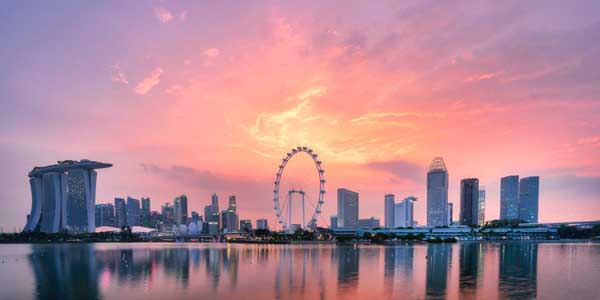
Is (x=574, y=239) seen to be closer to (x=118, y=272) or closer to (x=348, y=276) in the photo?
(x=348, y=276)

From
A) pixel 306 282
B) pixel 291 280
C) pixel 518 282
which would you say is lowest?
pixel 291 280

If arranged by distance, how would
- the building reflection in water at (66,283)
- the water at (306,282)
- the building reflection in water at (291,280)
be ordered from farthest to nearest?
the building reflection in water at (291,280)
the building reflection in water at (66,283)
the water at (306,282)

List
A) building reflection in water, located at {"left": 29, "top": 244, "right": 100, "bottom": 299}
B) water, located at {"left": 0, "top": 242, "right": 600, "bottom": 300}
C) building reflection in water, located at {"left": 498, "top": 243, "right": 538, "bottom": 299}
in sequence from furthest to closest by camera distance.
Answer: building reflection in water, located at {"left": 498, "top": 243, "right": 538, "bottom": 299}
building reflection in water, located at {"left": 29, "top": 244, "right": 100, "bottom": 299}
water, located at {"left": 0, "top": 242, "right": 600, "bottom": 300}

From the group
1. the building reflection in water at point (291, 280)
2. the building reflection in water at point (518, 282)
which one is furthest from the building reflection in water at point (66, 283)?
the building reflection in water at point (518, 282)

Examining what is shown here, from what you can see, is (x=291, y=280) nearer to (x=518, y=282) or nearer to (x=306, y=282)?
(x=306, y=282)

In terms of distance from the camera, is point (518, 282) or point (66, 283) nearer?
point (66, 283)

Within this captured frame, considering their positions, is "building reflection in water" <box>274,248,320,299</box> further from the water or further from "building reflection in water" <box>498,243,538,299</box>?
"building reflection in water" <box>498,243,538,299</box>

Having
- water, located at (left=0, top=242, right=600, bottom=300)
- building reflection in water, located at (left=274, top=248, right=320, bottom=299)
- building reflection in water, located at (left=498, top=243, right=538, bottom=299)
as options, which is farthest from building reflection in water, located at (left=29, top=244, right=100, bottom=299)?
building reflection in water, located at (left=498, top=243, right=538, bottom=299)

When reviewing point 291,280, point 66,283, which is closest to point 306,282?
point 291,280

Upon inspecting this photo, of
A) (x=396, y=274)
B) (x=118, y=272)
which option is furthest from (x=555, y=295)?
(x=118, y=272)

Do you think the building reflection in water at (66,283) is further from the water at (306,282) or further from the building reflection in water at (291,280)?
the building reflection in water at (291,280)

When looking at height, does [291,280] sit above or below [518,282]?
below

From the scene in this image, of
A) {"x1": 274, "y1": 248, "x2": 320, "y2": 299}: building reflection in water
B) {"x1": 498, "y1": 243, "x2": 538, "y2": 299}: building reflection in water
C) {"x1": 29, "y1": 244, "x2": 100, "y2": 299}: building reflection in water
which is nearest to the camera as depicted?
{"x1": 29, "y1": 244, "x2": 100, "y2": 299}: building reflection in water

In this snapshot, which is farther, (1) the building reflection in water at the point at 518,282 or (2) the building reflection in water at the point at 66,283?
(1) the building reflection in water at the point at 518,282
